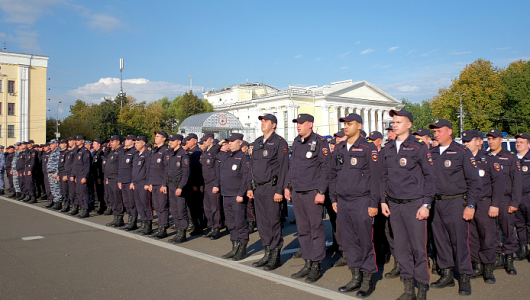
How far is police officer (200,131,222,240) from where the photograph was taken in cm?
852

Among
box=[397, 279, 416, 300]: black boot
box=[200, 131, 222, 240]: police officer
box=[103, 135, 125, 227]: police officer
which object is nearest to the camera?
box=[397, 279, 416, 300]: black boot

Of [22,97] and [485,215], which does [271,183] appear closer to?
[485,215]

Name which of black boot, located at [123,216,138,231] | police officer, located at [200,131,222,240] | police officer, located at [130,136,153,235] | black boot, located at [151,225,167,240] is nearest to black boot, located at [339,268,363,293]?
police officer, located at [200,131,222,240]

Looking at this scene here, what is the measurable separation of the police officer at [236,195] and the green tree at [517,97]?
45020 millimetres

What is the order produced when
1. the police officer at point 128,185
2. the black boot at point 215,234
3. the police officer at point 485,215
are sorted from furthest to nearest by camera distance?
the police officer at point 128,185
the black boot at point 215,234
the police officer at point 485,215

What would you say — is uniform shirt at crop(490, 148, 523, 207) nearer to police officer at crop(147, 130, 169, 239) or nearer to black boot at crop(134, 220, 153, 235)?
police officer at crop(147, 130, 169, 239)

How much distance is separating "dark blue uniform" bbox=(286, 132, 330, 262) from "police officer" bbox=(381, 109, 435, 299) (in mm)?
985

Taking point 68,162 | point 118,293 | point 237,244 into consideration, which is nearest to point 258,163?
point 237,244

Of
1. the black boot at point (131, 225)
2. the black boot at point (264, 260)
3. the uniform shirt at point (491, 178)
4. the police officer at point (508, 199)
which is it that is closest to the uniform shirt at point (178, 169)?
the black boot at point (131, 225)

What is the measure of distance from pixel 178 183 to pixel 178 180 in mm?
60

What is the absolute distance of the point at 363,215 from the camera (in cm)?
502

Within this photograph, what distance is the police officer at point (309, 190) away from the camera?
5473mm

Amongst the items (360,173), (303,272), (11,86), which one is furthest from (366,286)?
(11,86)

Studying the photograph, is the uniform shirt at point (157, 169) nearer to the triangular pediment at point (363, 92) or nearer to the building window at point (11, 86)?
the building window at point (11, 86)
